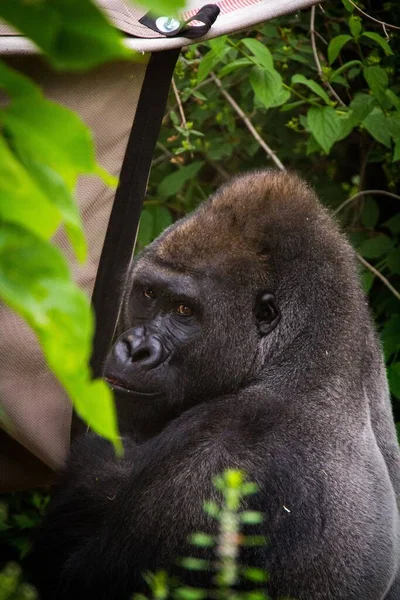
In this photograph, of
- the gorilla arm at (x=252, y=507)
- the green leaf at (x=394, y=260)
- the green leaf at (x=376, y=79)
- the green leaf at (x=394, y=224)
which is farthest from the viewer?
the green leaf at (x=394, y=224)

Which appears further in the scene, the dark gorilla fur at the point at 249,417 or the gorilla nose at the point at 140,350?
the gorilla nose at the point at 140,350

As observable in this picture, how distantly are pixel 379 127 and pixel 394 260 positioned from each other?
55cm

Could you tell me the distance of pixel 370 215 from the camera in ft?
12.6

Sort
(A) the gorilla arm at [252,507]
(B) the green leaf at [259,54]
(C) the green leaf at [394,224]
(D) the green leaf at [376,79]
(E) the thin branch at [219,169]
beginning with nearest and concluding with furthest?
(A) the gorilla arm at [252,507]
(B) the green leaf at [259,54]
(D) the green leaf at [376,79]
(C) the green leaf at [394,224]
(E) the thin branch at [219,169]

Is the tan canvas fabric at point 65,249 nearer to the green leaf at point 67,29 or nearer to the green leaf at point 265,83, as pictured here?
the green leaf at point 265,83

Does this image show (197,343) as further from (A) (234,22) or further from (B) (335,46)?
(B) (335,46)

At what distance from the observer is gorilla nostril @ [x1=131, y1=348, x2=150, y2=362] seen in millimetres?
2246

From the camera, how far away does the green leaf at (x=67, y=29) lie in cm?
68

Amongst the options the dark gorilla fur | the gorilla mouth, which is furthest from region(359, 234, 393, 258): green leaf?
the gorilla mouth

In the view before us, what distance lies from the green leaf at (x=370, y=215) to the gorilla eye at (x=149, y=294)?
1.64 m

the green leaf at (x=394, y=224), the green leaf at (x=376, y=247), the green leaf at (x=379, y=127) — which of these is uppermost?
the green leaf at (x=379, y=127)

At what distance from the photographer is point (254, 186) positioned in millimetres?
2457

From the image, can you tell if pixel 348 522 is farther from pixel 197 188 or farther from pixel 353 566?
pixel 197 188

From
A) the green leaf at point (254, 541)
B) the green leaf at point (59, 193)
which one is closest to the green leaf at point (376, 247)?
the green leaf at point (254, 541)
